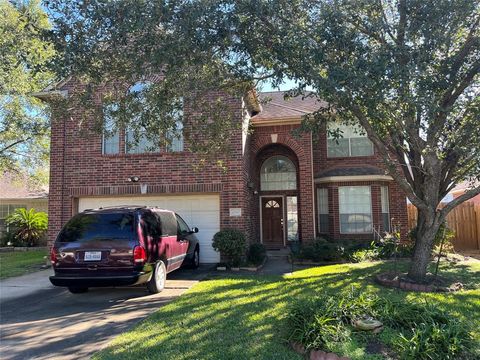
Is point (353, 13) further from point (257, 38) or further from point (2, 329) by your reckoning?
point (2, 329)

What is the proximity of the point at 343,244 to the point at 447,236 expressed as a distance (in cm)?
355

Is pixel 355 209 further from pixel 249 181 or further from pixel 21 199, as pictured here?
pixel 21 199

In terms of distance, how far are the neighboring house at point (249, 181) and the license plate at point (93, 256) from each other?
3815 mm

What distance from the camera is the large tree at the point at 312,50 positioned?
6.54m

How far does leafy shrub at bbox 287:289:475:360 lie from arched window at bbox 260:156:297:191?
1091cm

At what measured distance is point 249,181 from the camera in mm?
14078

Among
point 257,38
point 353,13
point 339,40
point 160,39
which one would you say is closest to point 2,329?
point 160,39

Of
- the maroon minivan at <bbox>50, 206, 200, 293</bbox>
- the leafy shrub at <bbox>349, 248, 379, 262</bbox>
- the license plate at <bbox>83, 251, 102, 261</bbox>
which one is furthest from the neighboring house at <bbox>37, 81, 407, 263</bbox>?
the license plate at <bbox>83, 251, 102, 261</bbox>

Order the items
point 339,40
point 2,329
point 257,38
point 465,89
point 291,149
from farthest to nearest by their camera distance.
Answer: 1. point 291,149
2. point 465,89
3. point 257,38
4. point 339,40
5. point 2,329

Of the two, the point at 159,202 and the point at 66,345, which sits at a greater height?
the point at 159,202

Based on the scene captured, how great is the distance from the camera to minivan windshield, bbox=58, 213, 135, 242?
309 inches

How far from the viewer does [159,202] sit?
13.2 m

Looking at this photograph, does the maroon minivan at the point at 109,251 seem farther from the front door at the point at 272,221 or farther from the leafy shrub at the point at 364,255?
the front door at the point at 272,221

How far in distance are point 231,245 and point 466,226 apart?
1151cm
